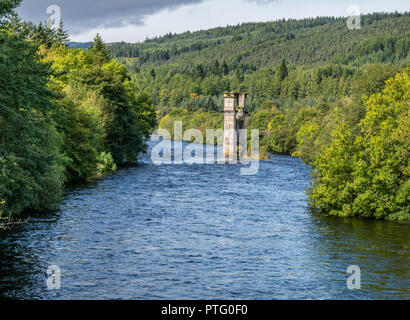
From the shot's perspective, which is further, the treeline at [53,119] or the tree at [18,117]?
the treeline at [53,119]

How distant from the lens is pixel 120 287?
22.1 metres

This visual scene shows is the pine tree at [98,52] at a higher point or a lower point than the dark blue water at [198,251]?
higher

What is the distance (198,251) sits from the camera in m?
28.3

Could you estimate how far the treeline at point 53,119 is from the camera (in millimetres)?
23984

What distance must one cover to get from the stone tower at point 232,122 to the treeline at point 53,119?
46.0 ft
